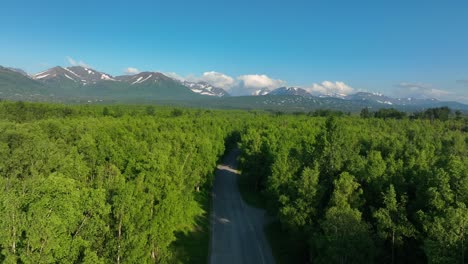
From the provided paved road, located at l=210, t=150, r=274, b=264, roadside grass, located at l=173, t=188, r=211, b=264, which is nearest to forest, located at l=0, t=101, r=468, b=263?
roadside grass, located at l=173, t=188, r=211, b=264

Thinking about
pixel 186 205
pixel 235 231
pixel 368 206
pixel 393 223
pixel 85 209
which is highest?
pixel 85 209

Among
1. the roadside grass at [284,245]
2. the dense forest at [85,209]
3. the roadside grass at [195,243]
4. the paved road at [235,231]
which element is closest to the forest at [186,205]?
the dense forest at [85,209]

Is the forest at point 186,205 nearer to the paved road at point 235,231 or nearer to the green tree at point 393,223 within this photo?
the green tree at point 393,223

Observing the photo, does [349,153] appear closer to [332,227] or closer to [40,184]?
[332,227]

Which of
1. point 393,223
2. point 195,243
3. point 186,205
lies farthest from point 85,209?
point 393,223

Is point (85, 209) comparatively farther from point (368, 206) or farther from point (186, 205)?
point (368, 206)
